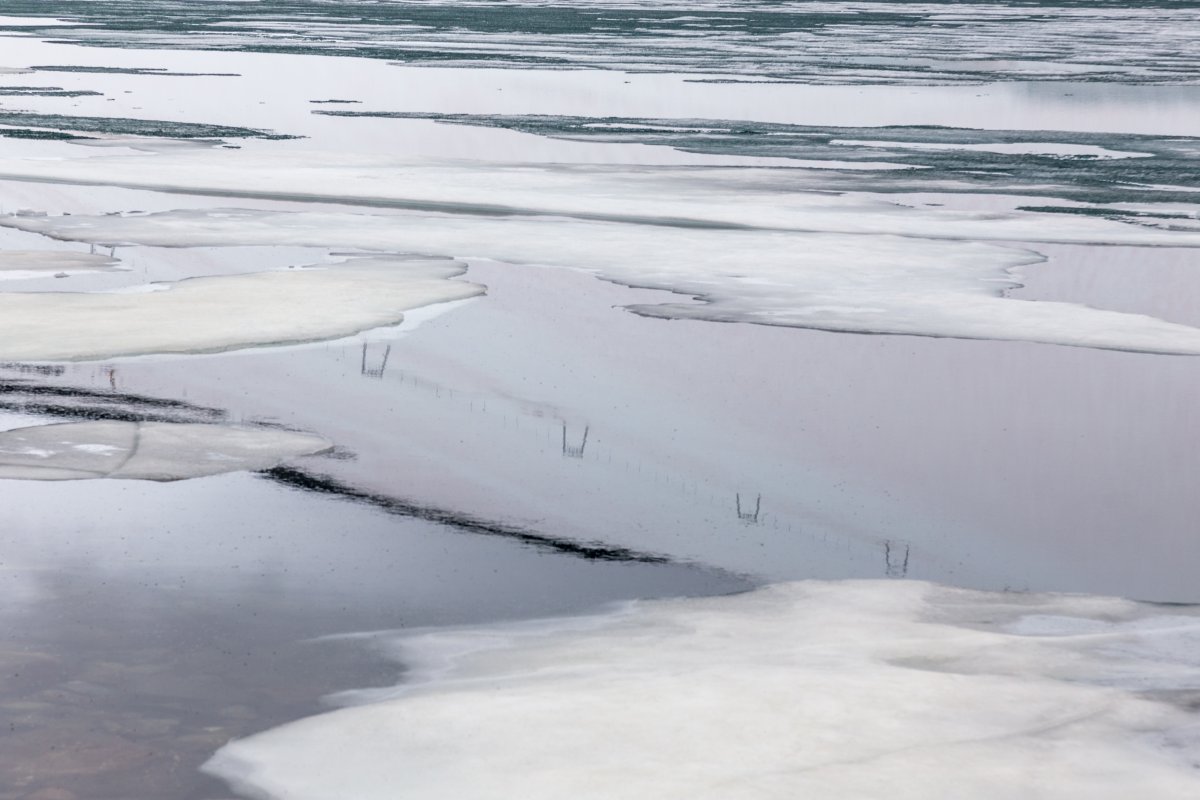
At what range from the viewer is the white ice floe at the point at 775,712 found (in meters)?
5.47

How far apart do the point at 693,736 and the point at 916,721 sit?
709mm

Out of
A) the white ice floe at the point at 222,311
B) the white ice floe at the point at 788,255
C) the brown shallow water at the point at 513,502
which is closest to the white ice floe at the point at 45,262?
the white ice floe at the point at 788,255

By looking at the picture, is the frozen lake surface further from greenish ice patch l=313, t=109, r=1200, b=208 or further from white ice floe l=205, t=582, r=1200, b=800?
greenish ice patch l=313, t=109, r=1200, b=208

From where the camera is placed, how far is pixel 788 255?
1545 cm

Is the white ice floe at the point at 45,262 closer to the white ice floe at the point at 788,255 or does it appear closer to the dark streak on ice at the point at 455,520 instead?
the white ice floe at the point at 788,255

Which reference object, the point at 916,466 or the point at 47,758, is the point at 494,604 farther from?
the point at 916,466

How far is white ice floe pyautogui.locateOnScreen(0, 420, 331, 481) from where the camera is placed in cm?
885

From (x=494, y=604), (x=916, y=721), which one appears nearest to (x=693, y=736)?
(x=916, y=721)

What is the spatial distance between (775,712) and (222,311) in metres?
7.40

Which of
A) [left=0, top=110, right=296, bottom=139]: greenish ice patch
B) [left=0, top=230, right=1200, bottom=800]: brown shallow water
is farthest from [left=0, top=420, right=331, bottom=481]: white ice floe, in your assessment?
[left=0, top=110, right=296, bottom=139]: greenish ice patch

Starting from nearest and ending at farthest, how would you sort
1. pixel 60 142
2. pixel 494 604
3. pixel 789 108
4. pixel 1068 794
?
pixel 1068 794, pixel 494 604, pixel 60 142, pixel 789 108

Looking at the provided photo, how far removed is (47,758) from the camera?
18.8 feet

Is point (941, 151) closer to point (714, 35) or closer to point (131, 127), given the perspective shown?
point (131, 127)

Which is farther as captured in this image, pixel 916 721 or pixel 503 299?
pixel 503 299
